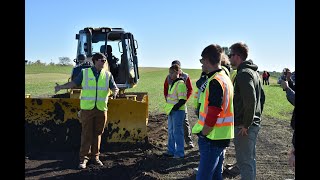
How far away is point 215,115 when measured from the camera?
13.7 ft

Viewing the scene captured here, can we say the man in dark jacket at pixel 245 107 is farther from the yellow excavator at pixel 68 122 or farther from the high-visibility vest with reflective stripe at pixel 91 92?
the yellow excavator at pixel 68 122

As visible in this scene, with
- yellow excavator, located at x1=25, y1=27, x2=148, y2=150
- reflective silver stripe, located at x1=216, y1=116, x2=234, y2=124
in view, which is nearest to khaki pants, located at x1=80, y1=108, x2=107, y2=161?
yellow excavator, located at x1=25, y1=27, x2=148, y2=150

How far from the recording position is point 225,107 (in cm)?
434

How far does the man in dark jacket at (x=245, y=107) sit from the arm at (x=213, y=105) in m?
0.90

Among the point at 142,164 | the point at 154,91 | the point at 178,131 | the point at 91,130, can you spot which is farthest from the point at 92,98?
the point at 154,91

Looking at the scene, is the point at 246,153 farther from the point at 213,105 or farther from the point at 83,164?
the point at 83,164

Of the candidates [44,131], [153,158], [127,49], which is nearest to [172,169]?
[153,158]

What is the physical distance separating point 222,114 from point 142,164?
3224 mm

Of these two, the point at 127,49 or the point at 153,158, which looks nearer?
the point at 153,158

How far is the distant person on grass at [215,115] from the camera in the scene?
4211mm

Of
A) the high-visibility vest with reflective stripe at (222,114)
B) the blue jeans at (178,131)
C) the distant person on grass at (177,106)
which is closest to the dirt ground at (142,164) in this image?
the blue jeans at (178,131)
